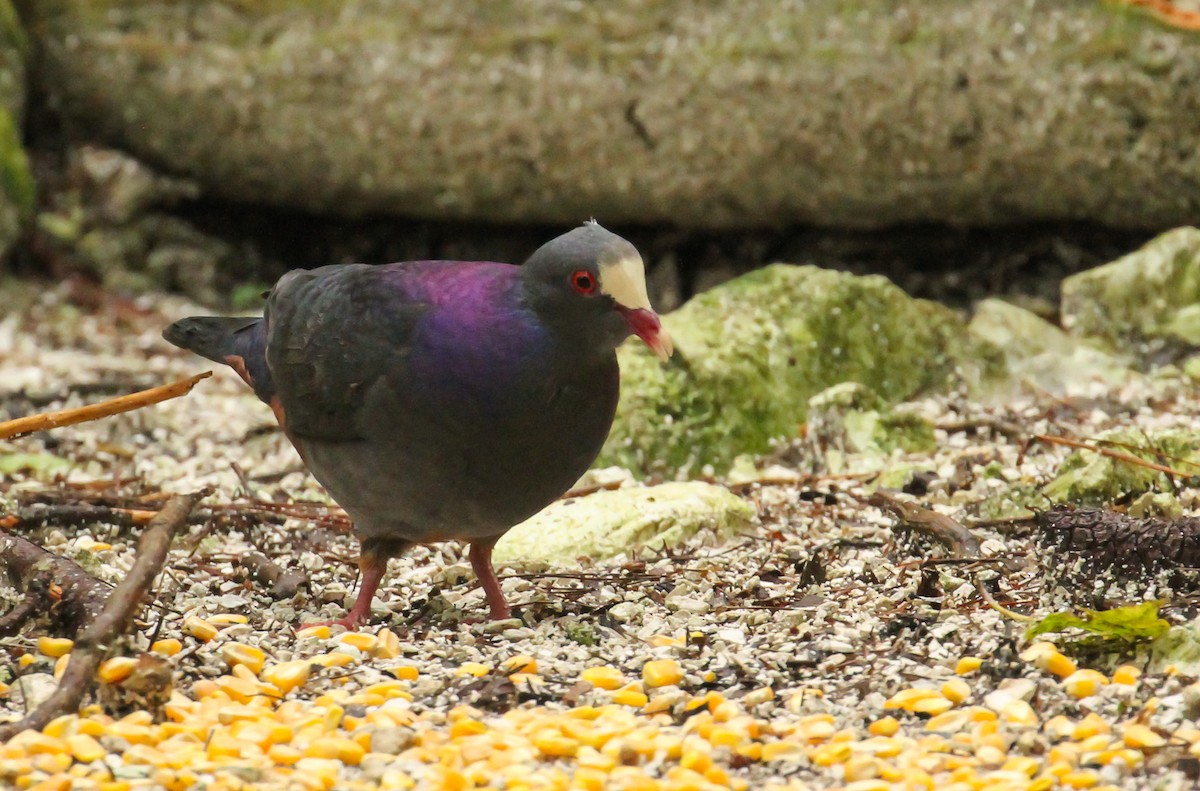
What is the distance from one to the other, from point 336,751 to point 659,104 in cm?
499

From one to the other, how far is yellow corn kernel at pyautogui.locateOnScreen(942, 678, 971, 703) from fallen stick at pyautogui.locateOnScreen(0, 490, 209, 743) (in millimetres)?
1615

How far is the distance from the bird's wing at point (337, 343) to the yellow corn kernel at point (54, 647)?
2.63 ft

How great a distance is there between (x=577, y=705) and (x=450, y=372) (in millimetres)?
806

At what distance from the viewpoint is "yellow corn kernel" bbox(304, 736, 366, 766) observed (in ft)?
9.27

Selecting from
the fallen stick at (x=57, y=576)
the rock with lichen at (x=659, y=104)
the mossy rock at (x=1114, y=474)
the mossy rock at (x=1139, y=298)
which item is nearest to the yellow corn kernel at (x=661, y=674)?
the fallen stick at (x=57, y=576)

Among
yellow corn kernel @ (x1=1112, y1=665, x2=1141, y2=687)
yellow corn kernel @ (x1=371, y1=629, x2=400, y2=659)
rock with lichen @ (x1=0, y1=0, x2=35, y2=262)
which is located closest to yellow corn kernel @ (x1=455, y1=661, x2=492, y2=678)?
yellow corn kernel @ (x1=371, y1=629, x2=400, y2=659)

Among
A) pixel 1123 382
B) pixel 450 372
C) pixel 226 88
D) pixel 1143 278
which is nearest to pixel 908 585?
pixel 450 372

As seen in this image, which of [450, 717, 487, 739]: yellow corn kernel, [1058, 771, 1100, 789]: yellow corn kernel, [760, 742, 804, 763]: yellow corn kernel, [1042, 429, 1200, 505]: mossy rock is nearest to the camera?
[1058, 771, 1100, 789]: yellow corn kernel

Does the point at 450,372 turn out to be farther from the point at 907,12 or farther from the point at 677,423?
the point at 907,12

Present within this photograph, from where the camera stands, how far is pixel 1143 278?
6.41m

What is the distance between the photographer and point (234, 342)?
4.24 m

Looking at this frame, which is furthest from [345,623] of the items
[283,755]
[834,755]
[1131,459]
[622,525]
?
[1131,459]

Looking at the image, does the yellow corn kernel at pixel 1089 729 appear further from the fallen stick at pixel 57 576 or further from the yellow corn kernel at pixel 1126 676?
the fallen stick at pixel 57 576

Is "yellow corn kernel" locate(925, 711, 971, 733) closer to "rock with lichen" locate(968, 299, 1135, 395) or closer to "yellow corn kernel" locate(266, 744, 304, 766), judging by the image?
"yellow corn kernel" locate(266, 744, 304, 766)
